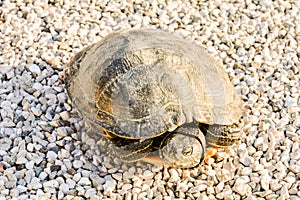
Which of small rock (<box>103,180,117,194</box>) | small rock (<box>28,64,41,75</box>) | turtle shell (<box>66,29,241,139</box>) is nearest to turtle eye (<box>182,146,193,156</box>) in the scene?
turtle shell (<box>66,29,241,139</box>)

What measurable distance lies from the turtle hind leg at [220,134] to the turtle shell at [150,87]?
6 cm

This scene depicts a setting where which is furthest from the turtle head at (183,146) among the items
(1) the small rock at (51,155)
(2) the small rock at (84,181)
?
(1) the small rock at (51,155)

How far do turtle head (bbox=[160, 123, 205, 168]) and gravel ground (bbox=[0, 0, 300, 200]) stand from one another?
0.22 metres

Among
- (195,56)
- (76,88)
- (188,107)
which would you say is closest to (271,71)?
(195,56)

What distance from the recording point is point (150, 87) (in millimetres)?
2689

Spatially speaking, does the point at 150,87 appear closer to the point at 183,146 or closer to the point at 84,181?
the point at 183,146

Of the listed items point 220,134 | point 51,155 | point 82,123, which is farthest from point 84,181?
point 220,134

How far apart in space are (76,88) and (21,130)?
0.44m

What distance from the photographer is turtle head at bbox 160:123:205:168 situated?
2.70m

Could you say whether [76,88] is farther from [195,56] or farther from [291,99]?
[291,99]

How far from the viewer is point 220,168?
3.00 m

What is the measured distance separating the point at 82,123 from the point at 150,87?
69 cm

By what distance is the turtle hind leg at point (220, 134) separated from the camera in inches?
114

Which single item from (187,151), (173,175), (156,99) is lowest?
(173,175)
